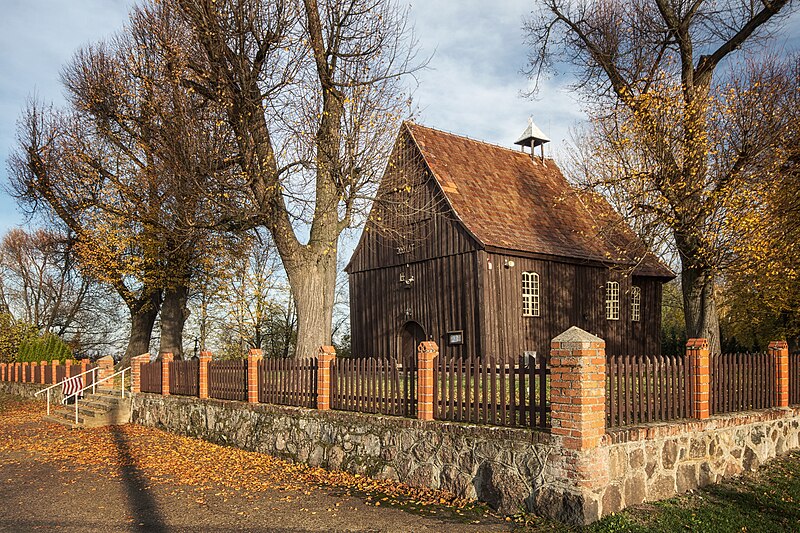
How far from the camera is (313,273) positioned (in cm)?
1490

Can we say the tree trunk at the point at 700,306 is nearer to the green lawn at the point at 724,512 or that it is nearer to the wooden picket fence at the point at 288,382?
the green lawn at the point at 724,512

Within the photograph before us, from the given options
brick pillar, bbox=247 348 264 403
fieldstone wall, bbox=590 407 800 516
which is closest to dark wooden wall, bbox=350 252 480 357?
brick pillar, bbox=247 348 264 403

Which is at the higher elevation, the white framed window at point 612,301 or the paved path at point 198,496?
the white framed window at point 612,301

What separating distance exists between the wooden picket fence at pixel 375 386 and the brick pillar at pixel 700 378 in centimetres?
411

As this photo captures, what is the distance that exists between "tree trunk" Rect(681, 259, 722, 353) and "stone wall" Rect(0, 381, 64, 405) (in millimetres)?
21002

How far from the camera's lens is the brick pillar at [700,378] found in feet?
31.9

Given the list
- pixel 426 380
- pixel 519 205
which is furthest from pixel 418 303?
pixel 426 380

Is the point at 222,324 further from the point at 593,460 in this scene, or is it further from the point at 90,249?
the point at 593,460

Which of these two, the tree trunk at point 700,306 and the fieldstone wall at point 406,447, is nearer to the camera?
the fieldstone wall at point 406,447

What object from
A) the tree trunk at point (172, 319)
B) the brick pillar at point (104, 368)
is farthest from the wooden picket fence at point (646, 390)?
the tree trunk at point (172, 319)

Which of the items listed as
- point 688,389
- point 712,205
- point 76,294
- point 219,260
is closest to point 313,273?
point 688,389

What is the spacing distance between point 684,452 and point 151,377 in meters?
13.9

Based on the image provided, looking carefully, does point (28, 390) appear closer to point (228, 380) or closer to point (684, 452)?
point (228, 380)

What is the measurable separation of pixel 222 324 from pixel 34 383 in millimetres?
10835
